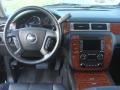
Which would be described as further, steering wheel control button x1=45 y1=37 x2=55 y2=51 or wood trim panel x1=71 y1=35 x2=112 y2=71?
wood trim panel x1=71 y1=35 x2=112 y2=71

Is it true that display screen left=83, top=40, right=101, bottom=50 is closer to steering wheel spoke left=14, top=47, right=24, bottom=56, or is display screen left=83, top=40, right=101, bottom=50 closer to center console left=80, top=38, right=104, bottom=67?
center console left=80, top=38, right=104, bottom=67

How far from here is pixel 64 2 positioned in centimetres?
465

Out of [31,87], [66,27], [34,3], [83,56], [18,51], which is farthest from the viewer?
[34,3]

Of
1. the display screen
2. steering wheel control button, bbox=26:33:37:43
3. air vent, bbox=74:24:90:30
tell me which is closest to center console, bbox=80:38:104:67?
the display screen

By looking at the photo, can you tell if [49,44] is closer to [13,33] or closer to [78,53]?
[13,33]

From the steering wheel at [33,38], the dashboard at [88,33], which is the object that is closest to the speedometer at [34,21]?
the dashboard at [88,33]

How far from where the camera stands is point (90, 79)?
4.07 meters

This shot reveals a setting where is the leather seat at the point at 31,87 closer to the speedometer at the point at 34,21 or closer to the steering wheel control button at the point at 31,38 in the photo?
the steering wheel control button at the point at 31,38

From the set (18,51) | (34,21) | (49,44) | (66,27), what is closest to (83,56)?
(66,27)

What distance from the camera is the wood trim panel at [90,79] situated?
394cm

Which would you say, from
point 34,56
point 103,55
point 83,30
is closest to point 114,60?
point 103,55

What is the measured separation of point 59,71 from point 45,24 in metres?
0.81

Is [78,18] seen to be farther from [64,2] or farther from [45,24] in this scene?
[64,2]

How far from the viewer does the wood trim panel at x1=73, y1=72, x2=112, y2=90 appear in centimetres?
394
